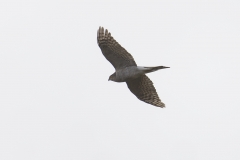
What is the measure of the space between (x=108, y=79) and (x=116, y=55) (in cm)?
193

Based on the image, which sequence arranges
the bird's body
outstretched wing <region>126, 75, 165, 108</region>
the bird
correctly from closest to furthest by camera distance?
the bird's body → the bird → outstretched wing <region>126, 75, 165, 108</region>

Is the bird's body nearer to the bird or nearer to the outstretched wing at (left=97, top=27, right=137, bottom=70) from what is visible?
the bird

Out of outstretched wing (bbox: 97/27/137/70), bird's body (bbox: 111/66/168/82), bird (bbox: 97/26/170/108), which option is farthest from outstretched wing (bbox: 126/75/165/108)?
outstretched wing (bbox: 97/27/137/70)

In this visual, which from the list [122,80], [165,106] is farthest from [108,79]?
[165,106]

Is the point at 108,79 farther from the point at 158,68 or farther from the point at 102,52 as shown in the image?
the point at 158,68

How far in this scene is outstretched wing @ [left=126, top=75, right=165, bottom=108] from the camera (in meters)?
20.2

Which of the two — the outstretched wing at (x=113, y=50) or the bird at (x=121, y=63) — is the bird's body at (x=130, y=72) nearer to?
the bird at (x=121, y=63)

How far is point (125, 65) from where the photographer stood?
1941 cm

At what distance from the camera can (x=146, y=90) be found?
20.4 meters

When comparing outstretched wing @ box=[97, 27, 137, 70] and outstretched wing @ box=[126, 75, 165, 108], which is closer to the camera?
outstretched wing @ box=[97, 27, 137, 70]

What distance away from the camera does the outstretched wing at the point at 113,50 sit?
19.1m

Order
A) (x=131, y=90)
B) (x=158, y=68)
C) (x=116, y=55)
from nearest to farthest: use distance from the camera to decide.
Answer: (x=158, y=68)
(x=116, y=55)
(x=131, y=90)

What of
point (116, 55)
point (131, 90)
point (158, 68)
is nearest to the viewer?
point (158, 68)

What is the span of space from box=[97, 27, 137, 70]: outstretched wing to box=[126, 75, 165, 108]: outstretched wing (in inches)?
50.4
